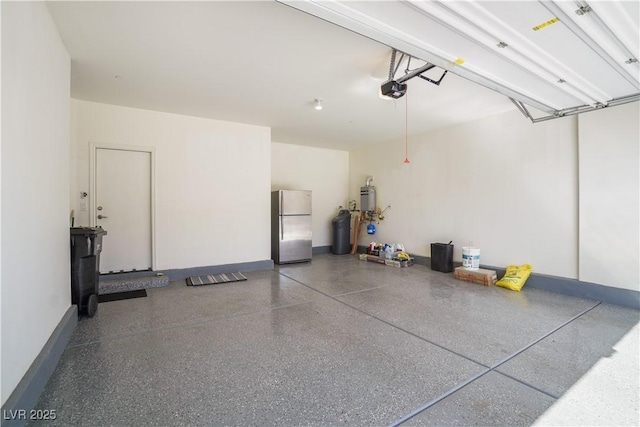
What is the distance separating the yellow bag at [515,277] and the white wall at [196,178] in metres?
4.18

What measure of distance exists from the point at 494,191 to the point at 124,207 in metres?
6.17

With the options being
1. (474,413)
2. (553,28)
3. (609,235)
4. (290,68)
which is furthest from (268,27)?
(609,235)

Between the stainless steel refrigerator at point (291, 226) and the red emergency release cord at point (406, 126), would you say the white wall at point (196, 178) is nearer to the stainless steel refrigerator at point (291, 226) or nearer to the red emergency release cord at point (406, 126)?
the stainless steel refrigerator at point (291, 226)

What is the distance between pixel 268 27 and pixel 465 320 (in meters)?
3.50

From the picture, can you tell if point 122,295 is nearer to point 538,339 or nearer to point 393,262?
point 393,262

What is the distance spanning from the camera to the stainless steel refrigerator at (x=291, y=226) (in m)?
6.17

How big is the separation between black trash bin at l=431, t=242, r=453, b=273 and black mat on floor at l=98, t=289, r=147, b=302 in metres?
4.92

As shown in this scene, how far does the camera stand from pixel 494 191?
4859 mm

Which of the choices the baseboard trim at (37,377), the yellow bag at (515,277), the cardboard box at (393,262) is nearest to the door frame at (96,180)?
the baseboard trim at (37,377)

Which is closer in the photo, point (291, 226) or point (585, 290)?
point (585, 290)

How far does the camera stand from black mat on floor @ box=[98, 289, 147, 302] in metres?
3.75

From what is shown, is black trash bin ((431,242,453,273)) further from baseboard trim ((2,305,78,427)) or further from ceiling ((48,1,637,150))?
baseboard trim ((2,305,78,427))

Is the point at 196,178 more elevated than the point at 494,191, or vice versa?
the point at 196,178

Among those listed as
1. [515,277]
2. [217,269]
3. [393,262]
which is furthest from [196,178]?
[515,277]
